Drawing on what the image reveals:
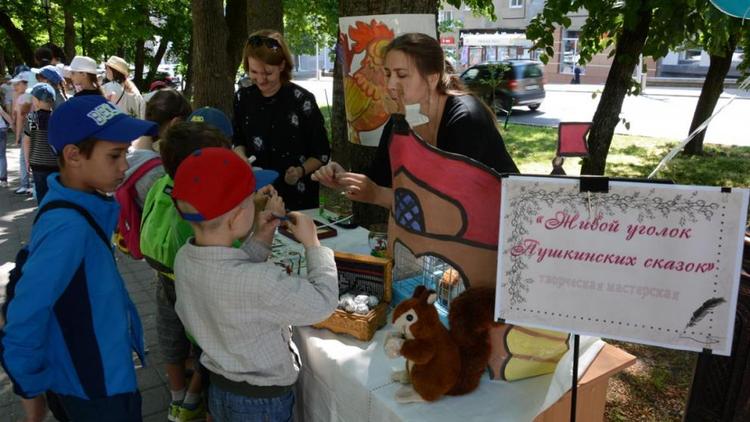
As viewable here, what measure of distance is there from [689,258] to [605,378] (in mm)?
666

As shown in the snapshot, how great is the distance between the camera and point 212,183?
4.57 feet

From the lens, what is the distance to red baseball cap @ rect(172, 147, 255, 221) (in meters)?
1.39

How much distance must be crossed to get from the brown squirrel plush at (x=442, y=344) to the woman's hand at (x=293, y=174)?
5.20 ft

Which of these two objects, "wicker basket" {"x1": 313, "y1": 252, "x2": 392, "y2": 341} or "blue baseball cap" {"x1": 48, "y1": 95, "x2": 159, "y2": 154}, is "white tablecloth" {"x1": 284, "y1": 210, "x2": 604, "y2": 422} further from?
"blue baseball cap" {"x1": 48, "y1": 95, "x2": 159, "y2": 154}

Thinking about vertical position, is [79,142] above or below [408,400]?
above

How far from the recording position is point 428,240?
1446 mm

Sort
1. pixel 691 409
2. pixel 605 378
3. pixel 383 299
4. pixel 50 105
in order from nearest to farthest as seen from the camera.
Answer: pixel 691 409 < pixel 605 378 < pixel 383 299 < pixel 50 105

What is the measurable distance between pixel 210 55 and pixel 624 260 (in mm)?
6197

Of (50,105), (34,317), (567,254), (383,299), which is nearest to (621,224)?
(567,254)

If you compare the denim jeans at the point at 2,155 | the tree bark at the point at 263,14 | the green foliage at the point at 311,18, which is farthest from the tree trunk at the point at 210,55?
the denim jeans at the point at 2,155

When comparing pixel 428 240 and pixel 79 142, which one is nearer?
pixel 428 240

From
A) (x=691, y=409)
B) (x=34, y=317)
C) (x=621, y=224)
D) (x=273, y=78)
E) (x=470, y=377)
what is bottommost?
(x=691, y=409)

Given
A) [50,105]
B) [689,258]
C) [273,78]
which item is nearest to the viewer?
[689,258]

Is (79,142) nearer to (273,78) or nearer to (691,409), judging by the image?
(273,78)
